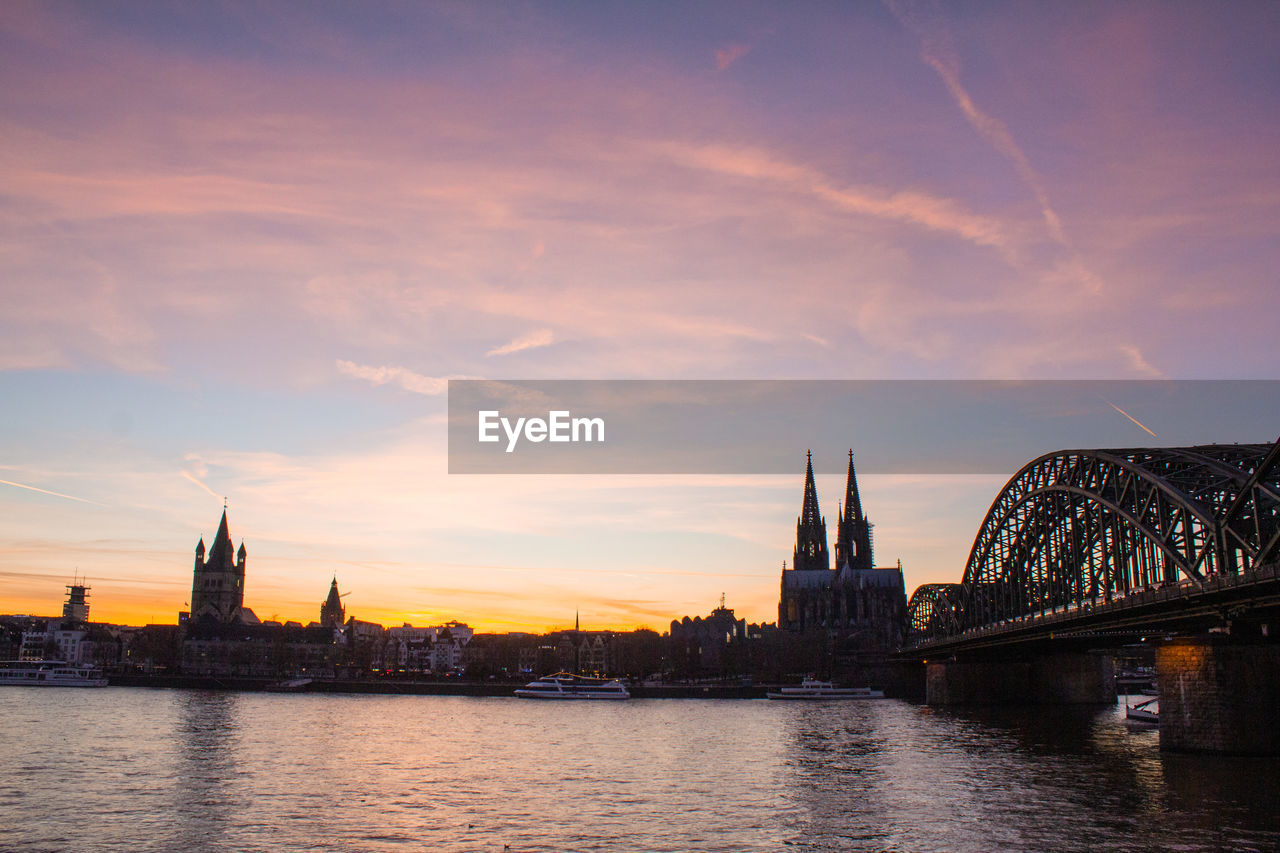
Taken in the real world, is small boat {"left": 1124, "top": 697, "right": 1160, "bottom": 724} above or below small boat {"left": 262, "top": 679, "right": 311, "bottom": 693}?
above

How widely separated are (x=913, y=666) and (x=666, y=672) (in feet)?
208

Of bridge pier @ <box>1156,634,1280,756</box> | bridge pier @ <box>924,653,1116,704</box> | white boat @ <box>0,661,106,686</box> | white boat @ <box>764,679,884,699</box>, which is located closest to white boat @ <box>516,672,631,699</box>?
white boat @ <box>764,679,884,699</box>

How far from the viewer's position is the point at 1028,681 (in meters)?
110

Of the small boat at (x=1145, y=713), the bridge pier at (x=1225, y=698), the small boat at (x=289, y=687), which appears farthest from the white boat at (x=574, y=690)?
the bridge pier at (x=1225, y=698)

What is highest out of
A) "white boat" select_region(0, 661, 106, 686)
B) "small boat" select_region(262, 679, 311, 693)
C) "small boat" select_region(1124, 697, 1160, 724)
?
"white boat" select_region(0, 661, 106, 686)

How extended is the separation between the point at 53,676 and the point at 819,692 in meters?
109

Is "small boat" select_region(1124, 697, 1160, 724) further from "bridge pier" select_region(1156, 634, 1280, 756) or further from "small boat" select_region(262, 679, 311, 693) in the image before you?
"small boat" select_region(262, 679, 311, 693)

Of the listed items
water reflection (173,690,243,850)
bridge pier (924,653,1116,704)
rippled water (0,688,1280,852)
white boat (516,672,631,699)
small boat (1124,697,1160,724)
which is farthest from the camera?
white boat (516,672,631,699)

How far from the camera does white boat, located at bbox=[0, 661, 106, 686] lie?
497ft

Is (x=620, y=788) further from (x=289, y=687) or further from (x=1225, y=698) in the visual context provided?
(x=289, y=687)

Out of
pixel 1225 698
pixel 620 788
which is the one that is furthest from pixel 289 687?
pixel 1225 698

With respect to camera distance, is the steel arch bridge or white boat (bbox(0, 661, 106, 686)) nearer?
the steel arch bridge

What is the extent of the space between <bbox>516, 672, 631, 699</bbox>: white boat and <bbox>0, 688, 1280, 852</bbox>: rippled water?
54.9 metres

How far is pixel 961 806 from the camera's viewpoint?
3928 centimetres
